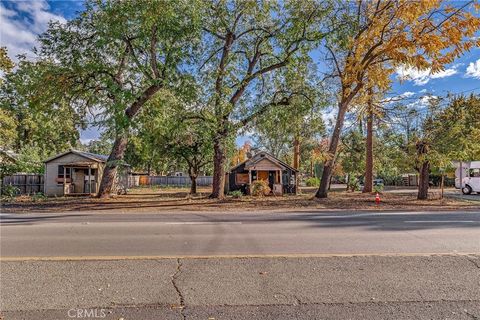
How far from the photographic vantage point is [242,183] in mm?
33062

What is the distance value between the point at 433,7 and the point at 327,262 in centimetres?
1649

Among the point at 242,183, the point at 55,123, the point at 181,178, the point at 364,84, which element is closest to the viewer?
the point at 55,123

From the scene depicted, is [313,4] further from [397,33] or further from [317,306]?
[317,306]

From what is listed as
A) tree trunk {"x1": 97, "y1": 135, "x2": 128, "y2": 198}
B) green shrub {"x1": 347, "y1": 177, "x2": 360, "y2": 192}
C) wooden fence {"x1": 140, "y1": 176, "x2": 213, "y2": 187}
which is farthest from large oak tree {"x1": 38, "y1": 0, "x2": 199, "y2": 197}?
wooden fence {"x1": 140, "y1": 176, "x2": 213, "y2": 187}

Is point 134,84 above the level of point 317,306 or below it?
above

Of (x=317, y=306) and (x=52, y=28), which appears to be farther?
(x=52, y=28)

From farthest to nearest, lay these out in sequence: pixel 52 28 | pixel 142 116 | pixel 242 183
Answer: pixel 242 183 → pixel 142 116 → pixel 52 28

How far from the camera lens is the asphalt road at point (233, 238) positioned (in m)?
7.13

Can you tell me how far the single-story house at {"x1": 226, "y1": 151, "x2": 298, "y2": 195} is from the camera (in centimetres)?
3117

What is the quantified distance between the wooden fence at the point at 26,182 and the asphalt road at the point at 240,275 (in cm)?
2218

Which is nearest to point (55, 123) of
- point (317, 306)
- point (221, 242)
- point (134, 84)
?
point (134, 84)

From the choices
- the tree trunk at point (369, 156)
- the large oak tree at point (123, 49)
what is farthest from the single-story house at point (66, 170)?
the tree trunk at point (369, 156)

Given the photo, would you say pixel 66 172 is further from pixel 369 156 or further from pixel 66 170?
pixel 369 156
